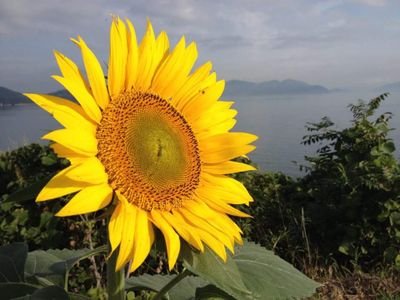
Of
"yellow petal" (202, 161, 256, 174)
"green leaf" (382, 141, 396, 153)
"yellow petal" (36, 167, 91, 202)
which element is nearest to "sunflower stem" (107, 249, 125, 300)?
"yellow petal" (36, 167, 91, 202)

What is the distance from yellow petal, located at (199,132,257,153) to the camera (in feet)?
4.57

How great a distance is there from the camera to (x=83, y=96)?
1.15 m

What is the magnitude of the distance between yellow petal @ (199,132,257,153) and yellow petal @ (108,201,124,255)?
341 mm

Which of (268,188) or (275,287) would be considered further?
(268,188)

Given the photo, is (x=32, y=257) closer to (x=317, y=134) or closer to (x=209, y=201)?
(x=209, y=201)

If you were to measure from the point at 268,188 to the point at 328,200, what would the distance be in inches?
17.7

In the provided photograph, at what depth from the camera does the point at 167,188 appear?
1272 mm

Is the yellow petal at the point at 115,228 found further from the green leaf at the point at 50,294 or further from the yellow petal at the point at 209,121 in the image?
the yellow petal at the point at 209,121

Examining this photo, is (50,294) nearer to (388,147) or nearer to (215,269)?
(215,269)

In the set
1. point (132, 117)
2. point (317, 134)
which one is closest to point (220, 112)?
point (132, 117)

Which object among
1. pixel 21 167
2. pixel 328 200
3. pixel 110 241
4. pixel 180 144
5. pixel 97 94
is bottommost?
pixel 328 200

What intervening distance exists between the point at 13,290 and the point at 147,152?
400mm

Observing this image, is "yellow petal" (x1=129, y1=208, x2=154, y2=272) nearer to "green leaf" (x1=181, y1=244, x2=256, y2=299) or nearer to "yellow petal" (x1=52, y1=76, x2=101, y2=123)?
"green leaf" (x1=181, y1=244, x2=256, y2=299)

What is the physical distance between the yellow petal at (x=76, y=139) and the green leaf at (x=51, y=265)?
0.99ft
